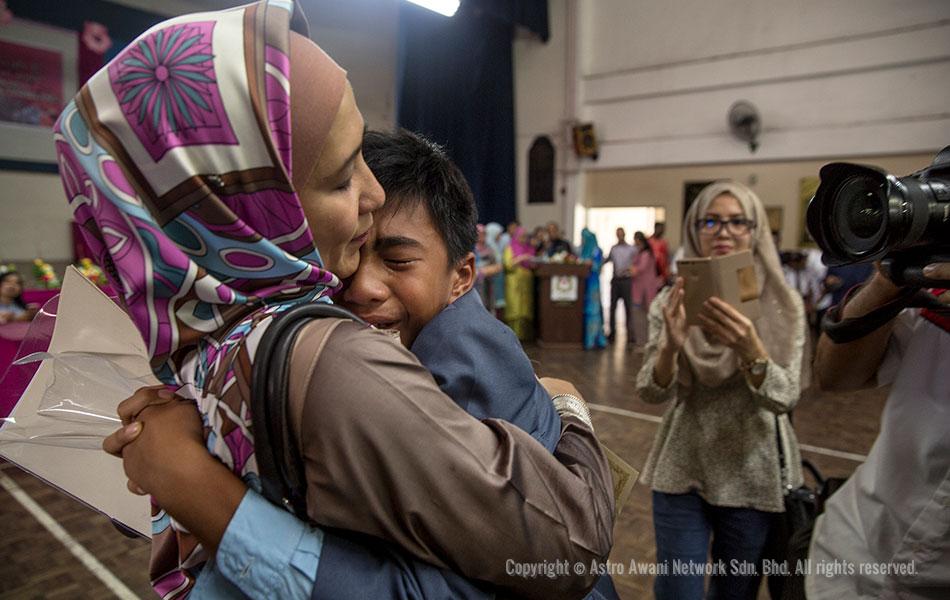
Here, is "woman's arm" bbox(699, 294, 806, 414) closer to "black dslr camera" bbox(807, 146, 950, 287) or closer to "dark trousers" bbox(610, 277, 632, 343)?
"black dslr camera" bbox(807, 146, 950, 287)

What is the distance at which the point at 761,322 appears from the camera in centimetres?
170

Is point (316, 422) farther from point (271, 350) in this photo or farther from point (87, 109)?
point (87, 109)

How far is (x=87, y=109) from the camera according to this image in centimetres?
56

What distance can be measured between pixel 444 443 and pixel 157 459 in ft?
0.99

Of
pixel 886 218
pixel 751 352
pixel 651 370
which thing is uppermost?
pixel 886 218

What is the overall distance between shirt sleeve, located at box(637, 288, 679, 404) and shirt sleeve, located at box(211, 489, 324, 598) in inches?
51.6

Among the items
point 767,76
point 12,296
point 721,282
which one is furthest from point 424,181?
point 767,76

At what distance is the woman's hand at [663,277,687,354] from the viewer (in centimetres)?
162

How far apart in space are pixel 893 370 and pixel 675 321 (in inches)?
21.3

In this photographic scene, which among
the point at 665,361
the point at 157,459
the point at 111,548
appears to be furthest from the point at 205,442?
the point at 111,548

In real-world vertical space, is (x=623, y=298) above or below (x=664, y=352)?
below

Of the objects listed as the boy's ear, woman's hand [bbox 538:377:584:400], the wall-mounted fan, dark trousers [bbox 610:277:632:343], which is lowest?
dark trousers [bbox 610:277:632:343]

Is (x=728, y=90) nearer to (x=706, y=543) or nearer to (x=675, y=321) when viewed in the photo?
(x=675, y=321)

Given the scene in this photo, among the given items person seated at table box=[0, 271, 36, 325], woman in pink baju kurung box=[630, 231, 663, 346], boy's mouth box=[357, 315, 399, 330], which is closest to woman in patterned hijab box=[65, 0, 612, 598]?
boy's mouth box=[357, 315, 399, 330]
